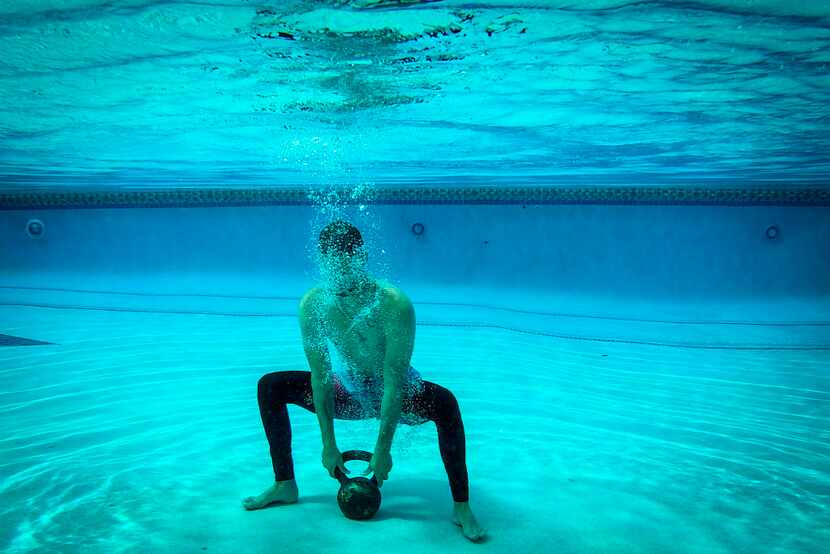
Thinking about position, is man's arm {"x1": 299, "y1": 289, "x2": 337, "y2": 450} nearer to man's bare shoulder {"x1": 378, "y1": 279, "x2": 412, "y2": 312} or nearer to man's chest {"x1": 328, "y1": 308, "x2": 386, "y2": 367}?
man's chest {"x1": 328, "y1": 308, "x2": 386, "y2": 367}

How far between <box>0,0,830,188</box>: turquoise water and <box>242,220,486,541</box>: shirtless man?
1.82 metres

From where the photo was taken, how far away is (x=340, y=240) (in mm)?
2691

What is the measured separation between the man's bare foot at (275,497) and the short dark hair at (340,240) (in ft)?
4.61

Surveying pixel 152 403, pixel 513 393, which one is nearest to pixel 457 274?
pixel 513 393

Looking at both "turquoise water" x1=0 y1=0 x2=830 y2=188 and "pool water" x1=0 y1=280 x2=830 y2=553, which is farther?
"turquoise water" x1=0 y1=0 x2=830 y2=188

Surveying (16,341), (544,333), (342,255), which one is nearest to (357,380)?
(342,255)

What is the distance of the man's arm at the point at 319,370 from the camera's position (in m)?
2.88

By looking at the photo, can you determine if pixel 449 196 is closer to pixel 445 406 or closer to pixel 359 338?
pixel 359 338

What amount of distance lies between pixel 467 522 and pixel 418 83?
3.89 m

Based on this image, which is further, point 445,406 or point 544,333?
point 544,333

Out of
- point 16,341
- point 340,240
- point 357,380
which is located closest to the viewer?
point 340,240

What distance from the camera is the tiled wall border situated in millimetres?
12992

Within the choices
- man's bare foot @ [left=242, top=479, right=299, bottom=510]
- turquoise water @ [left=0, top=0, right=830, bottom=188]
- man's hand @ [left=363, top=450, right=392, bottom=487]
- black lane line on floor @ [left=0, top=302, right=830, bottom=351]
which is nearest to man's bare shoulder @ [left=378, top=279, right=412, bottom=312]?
man's hand @ [left=363, top=450, right=392, bottom=487]

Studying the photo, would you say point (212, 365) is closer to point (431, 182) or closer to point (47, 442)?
point (47, 442)
